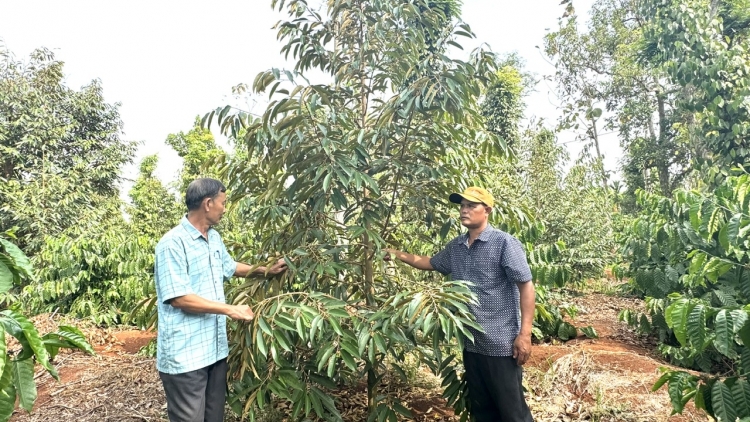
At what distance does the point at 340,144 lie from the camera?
7.60 ft

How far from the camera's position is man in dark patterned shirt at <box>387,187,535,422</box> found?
7.50 ft

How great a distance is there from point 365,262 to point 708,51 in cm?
597

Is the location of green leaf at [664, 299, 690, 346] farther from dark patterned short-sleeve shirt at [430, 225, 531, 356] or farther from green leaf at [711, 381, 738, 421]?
dark patterned short-sleeve shirt at [430, 225, 531, 356]

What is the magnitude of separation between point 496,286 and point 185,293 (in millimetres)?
1462

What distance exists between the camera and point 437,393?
3.47m

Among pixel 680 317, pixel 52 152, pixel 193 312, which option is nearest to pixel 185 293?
pixel 193 312

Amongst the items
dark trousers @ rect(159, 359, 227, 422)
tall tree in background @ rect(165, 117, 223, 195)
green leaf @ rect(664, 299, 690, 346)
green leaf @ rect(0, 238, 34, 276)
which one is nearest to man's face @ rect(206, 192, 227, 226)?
dark trousers @ rect(159, 359, 227, 422)

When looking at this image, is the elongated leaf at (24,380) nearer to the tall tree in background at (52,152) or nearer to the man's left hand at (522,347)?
the man's left hand at (522,347)

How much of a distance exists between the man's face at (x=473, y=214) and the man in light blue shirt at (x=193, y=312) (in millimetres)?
1152

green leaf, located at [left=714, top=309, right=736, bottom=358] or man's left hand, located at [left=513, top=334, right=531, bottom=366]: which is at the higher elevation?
green leaf, located at [left=714, top=309, right=736, bottom=358]

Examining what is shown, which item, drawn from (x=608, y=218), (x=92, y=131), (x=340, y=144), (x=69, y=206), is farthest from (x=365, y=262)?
(x=92, y=131)

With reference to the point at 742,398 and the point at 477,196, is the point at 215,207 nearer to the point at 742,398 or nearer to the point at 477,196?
the point at 477,196

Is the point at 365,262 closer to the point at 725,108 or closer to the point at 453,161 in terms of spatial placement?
the point at 453,161

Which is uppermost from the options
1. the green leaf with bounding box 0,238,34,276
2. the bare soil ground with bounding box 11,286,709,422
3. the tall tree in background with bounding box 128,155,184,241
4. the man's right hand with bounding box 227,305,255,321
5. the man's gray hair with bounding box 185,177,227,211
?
the tall tree in background with bounding box 128,155,184,241
